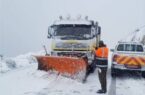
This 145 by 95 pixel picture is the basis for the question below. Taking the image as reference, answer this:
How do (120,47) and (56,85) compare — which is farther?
(120,47)

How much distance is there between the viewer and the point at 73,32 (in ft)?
63.9

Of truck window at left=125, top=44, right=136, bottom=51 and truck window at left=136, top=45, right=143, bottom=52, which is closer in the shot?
truck window at left=136, top=45, right=143, bottom=52

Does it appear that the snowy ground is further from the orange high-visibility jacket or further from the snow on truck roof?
the snow on truck roof

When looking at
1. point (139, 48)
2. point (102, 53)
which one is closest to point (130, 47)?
point (139, 48)

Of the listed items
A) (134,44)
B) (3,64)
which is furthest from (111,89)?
(3,64)

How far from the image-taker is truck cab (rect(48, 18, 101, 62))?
62.3ft

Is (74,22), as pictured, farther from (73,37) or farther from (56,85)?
(56,85)

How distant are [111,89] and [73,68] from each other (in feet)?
9.45

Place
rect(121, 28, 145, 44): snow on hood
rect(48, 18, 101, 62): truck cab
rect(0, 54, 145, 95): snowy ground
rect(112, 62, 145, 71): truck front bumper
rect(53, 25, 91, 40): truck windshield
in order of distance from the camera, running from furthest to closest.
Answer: rect(121, 28, 145, 44): snow on hood, rect(53, 25, 91, 40): truck windshield, rect(48, 18, 101, 62): truck cab, rect(112, 62, 145, 71): truck front bumper, rect(0, 54, 145, 95): snowy ground

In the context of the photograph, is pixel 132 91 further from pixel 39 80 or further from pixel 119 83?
pixel 39 80

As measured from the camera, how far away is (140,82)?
639 inches

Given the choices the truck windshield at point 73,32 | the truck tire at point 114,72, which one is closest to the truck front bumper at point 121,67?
the truck tire at point 114,72

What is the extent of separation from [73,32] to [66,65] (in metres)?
3.03

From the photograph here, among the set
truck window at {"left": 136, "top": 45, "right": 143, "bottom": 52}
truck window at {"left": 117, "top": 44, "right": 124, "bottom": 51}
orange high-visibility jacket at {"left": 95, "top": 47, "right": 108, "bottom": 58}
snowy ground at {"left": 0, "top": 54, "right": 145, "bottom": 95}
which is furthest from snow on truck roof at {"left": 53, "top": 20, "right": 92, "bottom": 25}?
orange high-visibility jacket at {"left": 95, "top": 47, "right": 108, "bottom": 58}
